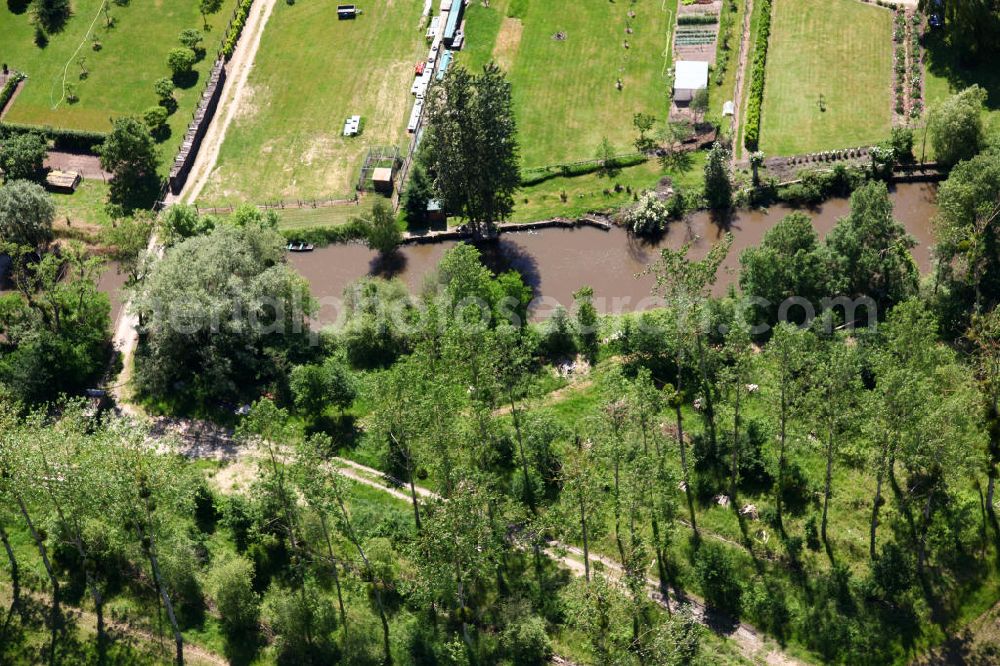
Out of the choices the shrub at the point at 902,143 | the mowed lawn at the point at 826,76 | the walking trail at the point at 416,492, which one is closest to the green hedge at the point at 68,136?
the walking trail at the point at 416,492

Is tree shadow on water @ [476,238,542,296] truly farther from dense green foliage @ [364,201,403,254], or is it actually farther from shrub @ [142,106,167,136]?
shrub @ [142,106,167,136]

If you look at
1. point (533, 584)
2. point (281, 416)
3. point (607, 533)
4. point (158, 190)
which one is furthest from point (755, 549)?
point (158, 190)

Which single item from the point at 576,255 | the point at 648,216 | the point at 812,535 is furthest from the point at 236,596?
the point at 648,216

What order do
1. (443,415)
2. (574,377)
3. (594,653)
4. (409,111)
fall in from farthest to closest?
(409,111), (574,377), (443,415), (594,653)

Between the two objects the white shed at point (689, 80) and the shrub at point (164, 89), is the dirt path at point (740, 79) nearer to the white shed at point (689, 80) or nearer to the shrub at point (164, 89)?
the white shed at point (689, 80)

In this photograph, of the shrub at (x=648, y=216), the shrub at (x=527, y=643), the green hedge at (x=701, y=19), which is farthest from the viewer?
the green hedge at (x=701, y=19)

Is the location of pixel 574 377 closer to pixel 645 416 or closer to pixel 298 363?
pixel 645 416
